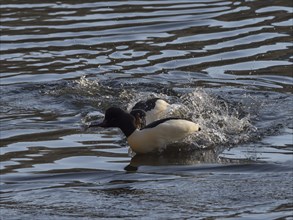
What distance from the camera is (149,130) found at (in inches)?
488

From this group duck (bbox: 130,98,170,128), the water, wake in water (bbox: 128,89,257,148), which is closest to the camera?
the water

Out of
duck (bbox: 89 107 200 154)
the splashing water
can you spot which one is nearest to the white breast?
duck (bbox: 89 107 200 154)

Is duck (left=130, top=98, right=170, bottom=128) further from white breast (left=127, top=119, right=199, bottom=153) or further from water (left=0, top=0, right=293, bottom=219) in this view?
white breast (left=127, top=119, right=199, bottom=153)

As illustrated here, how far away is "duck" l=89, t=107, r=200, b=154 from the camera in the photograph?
1234 centimetres

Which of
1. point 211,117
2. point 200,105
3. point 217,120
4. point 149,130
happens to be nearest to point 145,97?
point 200,105

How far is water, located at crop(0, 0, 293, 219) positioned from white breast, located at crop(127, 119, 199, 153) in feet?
0.39

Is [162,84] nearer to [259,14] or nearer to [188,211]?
[259,14]

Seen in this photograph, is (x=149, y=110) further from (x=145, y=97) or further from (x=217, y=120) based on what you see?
(x=145, y=97)

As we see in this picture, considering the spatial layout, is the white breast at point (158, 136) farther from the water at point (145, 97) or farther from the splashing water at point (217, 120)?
the splashing water at point (217, 120)

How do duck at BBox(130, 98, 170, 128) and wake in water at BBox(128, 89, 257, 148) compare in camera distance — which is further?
duck at BBox(130, 98, 170, 128)

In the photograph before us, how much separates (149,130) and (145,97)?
2.04 m

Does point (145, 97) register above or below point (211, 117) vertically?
above

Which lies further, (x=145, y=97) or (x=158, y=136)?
(x=145, y=97)

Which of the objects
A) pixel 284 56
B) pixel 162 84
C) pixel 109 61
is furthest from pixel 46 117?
pixel 284 56
